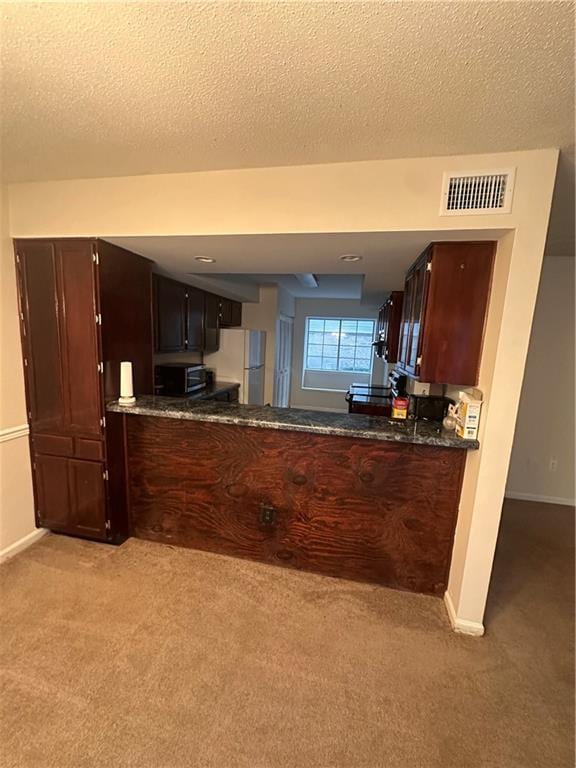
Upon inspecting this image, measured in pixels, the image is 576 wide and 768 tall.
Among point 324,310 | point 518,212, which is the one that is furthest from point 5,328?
A: point 324,310

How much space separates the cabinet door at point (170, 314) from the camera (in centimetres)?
314

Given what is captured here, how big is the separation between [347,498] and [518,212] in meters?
1.80

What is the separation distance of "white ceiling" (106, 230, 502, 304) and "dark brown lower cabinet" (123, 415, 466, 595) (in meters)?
1.18

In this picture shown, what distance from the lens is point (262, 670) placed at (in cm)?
159

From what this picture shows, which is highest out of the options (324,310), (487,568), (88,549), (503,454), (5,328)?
(324,310)

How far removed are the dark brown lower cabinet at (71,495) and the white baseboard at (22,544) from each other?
8cm

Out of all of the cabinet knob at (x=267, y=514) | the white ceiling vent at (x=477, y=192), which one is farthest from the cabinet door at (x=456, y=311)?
the cabinet knob at (x=267, y=514)

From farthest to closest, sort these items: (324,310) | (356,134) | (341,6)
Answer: (324,310) → (356,134) → (341,6)

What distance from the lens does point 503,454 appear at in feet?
5.67

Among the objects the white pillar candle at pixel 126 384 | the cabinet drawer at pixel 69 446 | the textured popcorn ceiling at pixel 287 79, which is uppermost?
the textured popcorn ceiling at pixel 287 79

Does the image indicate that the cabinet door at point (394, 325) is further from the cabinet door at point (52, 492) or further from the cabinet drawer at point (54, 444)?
the cabinet door at point (52, 492)

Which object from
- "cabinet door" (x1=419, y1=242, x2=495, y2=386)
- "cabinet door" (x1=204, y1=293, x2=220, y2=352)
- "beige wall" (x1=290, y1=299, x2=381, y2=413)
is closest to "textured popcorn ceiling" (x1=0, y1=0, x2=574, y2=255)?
"cabinet door" (x1=419, y1=242, x2=495, y2=386)

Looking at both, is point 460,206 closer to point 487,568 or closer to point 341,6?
point 341,6

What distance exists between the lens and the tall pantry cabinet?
2172 mm
